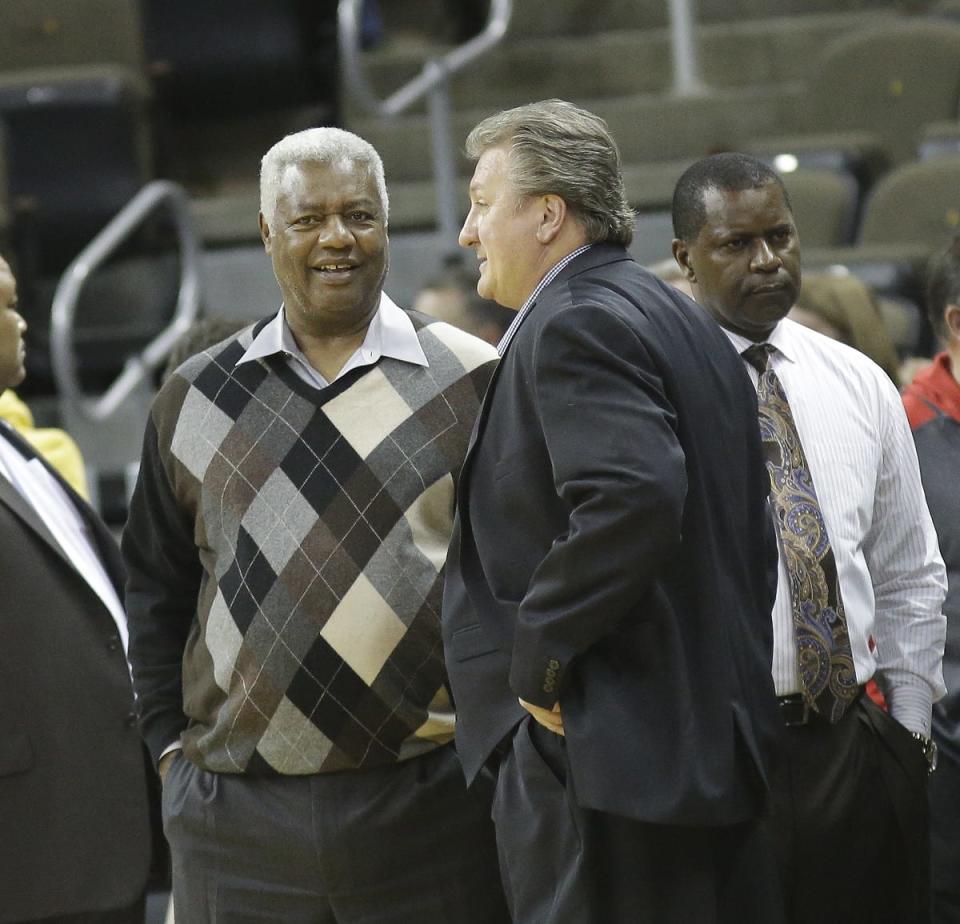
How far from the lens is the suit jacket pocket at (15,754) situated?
2.66 meters

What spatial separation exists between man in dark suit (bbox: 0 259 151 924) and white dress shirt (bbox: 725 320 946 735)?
3.65ft

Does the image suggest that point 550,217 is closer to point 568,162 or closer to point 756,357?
point 568,162

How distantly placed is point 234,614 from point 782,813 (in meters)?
0.81

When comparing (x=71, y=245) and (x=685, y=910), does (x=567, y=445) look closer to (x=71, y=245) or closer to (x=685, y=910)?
(x=685, y=910)

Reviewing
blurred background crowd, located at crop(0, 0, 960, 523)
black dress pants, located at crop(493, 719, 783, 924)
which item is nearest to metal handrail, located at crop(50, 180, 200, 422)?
blurred background crowd, located at crop(0, 0, 960, 523)

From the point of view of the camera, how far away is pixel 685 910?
6.82 feet

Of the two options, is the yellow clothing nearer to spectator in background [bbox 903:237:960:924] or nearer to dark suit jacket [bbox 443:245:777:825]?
dark suit jacket [bbox 443:245:777:825]

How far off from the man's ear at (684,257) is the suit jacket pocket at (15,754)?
124 centimetres

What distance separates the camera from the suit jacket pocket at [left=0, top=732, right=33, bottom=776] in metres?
2.66

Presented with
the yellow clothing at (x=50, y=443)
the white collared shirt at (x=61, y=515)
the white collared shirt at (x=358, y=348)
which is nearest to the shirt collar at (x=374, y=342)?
the white collared shirt at (x=358, y=348)

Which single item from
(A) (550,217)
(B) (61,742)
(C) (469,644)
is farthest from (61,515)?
(A) (550,217)

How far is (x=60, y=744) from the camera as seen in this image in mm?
2717

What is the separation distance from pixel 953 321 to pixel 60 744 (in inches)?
63.8

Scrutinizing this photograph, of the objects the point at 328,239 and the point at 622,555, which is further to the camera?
the point at 328,239
